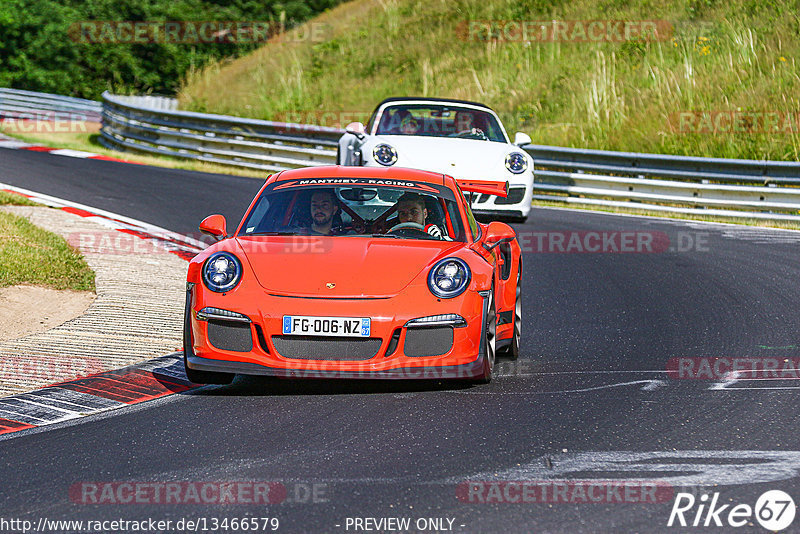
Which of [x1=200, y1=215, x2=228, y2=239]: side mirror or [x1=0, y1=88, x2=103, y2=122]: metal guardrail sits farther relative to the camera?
[x1=0, y1=88, x2=103, y2=122]: metal guardrail

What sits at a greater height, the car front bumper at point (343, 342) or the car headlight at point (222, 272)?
the car headlight at point (222, 272)

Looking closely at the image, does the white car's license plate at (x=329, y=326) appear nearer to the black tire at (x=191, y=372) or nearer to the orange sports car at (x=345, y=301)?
the orange sports car at (x=345, y=301)

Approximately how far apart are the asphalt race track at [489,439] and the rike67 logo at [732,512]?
0.09ft

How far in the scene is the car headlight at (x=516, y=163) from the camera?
13.7 metres

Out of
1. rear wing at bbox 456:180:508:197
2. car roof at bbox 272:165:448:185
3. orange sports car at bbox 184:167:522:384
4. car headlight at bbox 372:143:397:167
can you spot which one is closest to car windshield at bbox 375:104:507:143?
car headlight at bbox 372:143:397:167

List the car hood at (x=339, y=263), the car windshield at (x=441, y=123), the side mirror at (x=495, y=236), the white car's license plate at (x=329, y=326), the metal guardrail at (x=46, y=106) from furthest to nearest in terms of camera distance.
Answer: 1. the metal guardrail at (x=46, y=106)
2. the car windshield at (x=441, y=123)
3. the side mirror at (x=495, y=236)
4. the car hood at (x=339, y=263)
5. the white car's license plate at (x=329, y=326)

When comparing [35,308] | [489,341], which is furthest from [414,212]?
[35,308]

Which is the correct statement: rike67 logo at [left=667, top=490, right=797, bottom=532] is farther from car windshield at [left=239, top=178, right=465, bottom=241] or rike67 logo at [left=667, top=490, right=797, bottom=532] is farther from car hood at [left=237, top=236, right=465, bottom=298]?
car windshield at [left=239, top=178, right=465, bottom=241]

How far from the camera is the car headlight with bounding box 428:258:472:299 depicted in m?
6.36

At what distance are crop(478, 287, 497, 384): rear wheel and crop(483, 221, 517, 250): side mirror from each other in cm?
62

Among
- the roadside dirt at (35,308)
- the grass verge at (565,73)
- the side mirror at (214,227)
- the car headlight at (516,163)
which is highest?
the grass verge at (565,73)

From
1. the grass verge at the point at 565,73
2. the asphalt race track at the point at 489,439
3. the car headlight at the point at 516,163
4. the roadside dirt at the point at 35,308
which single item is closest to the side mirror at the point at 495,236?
the asphalt race track at the point at 489,439

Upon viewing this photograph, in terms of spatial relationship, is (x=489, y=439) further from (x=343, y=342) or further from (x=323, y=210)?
(x=323, y=210)

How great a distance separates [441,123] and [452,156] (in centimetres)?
128
